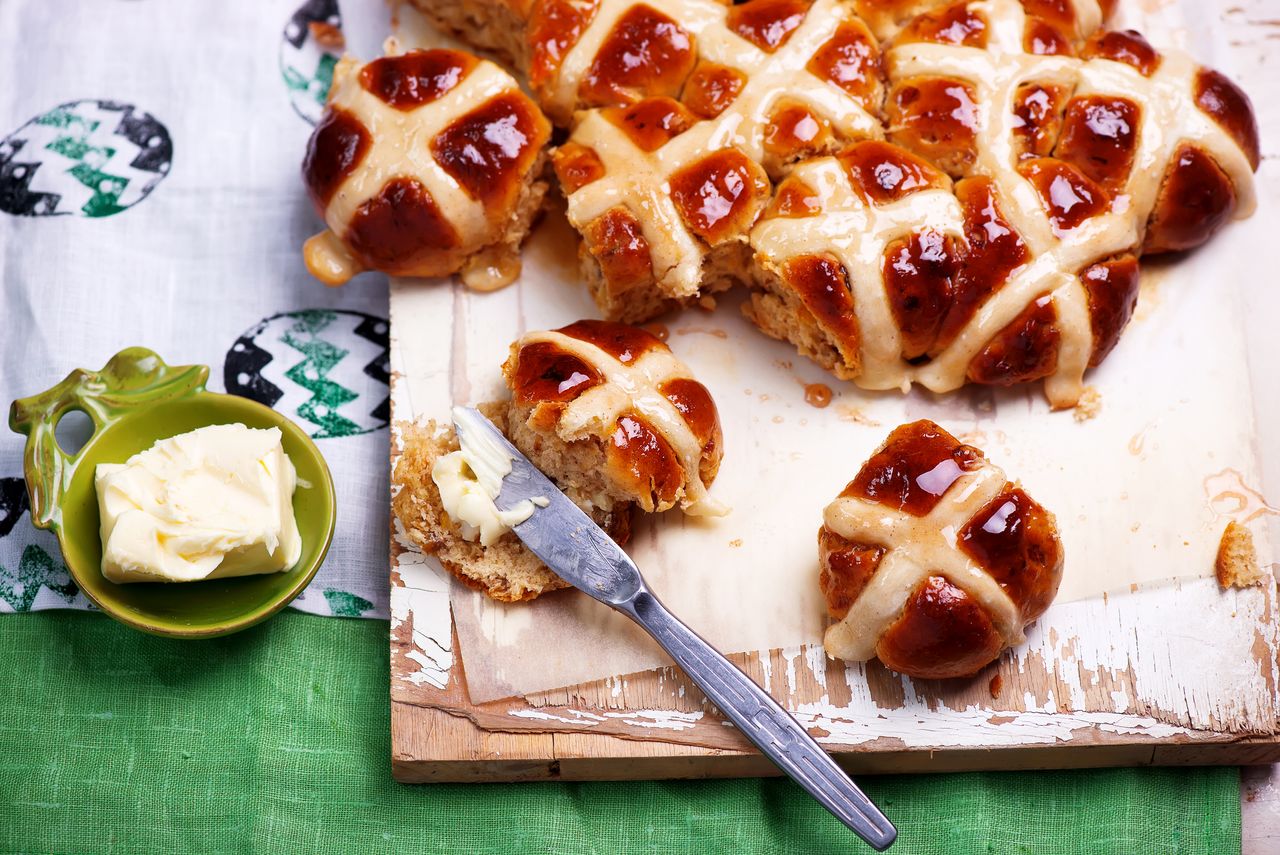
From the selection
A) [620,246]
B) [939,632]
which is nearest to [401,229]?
[620,246]

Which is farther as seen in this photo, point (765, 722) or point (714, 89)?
point (714, 89)

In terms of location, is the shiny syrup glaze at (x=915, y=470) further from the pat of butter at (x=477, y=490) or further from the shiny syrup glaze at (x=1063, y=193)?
the pat of butter at (x=477, y=490)

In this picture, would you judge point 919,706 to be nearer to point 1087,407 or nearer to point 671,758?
point 671,758

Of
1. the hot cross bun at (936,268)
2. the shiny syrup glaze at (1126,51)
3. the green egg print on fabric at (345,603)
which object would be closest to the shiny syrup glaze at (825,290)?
the hot cross bun at (936,268)

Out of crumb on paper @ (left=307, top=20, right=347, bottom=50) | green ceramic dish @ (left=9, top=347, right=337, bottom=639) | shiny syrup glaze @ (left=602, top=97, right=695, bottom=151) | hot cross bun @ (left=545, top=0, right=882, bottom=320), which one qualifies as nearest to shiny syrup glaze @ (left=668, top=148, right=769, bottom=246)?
hot cross bun @ (left=545, top=0, right=882, bottom=320)

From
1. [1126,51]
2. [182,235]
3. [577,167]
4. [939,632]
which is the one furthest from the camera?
[182,235]

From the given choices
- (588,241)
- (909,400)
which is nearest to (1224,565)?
(909,400)
